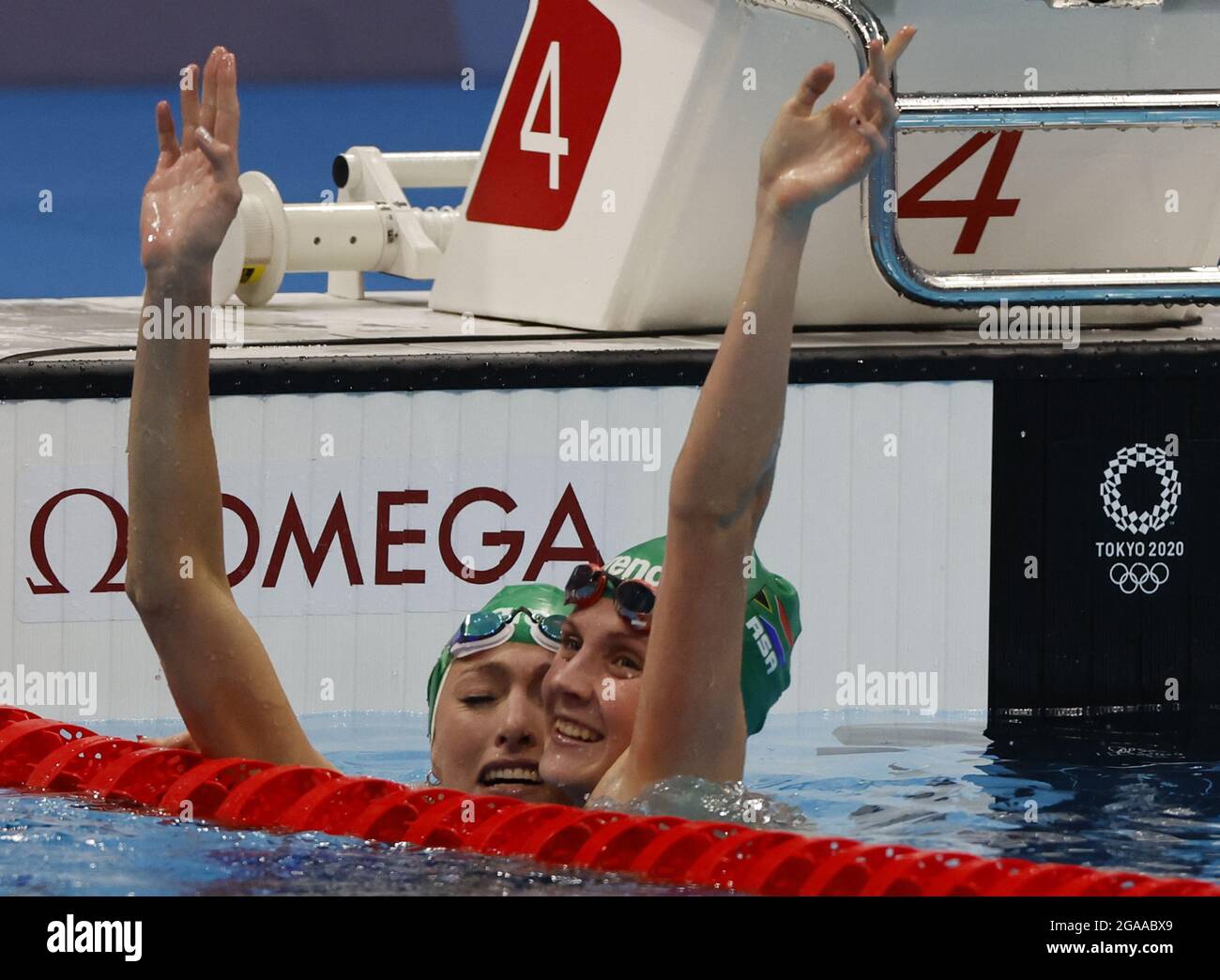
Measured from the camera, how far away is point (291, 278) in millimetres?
11094

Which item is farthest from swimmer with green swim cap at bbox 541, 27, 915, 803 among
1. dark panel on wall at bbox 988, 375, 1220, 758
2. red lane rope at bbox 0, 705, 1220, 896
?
dark panel on wall at bbox 988, 375, 1220, 758

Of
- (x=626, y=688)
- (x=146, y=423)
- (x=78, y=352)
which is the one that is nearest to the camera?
(x=146, y=423)

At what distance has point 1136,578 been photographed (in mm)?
4508

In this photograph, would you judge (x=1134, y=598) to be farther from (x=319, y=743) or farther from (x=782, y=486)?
(x=319, y=743)

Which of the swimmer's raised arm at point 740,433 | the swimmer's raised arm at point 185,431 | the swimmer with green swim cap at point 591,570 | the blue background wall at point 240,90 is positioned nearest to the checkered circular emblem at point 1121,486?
the swimmer with green swim cap at point 591,570

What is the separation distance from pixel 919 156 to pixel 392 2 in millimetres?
9430

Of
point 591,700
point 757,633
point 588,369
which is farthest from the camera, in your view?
point 588,369

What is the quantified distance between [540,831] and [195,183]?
3.16ft

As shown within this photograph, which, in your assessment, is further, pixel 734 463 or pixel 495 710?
pixel 495 710

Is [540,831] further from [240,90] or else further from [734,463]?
[240,90]

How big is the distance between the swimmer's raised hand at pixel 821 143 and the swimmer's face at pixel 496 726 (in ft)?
2.88

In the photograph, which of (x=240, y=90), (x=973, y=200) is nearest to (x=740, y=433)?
(x=973, y=200)

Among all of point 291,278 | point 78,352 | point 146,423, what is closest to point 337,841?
point 146,423
